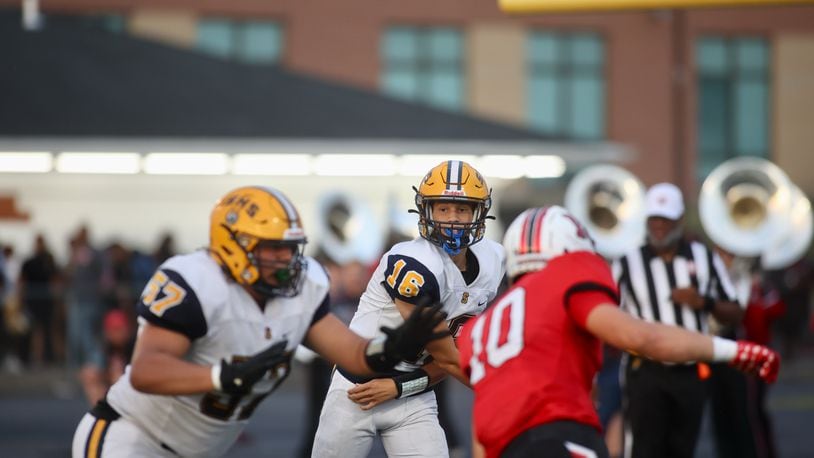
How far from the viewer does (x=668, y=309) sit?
8.00 m

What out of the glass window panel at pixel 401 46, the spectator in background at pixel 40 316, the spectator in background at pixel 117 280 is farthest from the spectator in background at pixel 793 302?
the glass window panel at pixel 401 46

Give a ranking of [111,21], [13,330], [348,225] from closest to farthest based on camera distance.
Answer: [13,330] → [348,225] → [111,21]

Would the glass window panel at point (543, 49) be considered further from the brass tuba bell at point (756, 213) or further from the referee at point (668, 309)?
the referee at point (668, 309)

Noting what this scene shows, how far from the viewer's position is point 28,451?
36.2 feet

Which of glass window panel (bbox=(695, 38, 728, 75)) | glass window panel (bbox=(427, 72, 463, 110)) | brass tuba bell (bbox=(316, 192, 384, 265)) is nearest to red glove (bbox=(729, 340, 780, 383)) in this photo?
brass tuba bell (bbox=(316, 192, 384, 265))

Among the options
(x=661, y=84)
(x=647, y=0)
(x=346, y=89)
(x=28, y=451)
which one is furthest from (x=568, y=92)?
(x=647, y=0)

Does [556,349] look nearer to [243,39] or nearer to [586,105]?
[243,39]

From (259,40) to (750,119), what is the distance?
1112cm

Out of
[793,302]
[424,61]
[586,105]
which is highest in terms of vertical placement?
[424,61]

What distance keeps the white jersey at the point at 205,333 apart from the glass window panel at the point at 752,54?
28.3 m

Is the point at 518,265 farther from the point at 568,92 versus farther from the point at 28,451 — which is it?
the point at 568,92

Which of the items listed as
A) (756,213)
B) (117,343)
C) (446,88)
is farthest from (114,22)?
(117,343)

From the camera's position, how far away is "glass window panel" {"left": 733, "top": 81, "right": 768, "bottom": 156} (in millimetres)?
31938

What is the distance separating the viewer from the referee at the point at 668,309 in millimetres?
7844
